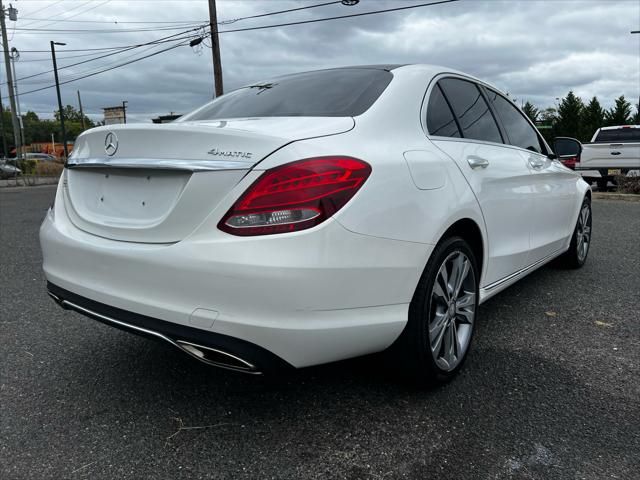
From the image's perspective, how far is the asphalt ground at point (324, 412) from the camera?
202 centimetres

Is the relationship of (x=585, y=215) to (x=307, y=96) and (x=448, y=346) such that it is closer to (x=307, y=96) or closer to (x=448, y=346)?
(x=448, y=346)

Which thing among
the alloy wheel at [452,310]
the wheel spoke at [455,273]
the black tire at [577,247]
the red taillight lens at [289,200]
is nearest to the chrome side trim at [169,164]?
the red taillight lens at [289,200]

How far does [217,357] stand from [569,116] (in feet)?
184

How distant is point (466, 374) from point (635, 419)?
76cm

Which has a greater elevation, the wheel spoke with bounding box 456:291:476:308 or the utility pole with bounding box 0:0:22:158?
the utility pole with bounding box 0:0:22:158

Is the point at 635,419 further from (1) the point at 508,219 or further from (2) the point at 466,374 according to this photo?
(1) the point at 508,219

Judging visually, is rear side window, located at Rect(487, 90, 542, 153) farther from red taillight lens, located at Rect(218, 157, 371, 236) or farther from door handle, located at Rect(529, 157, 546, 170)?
red taillight lens, located at Rect(218, 157, 371, 236)

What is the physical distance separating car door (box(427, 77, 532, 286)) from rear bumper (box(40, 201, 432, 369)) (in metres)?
0.79

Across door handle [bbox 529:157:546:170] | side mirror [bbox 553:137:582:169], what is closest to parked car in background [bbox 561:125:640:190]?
side mirror [bbox 553:137:582:169]

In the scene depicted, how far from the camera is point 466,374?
2777 mm

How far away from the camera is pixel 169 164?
Answer: 2068 millimetres

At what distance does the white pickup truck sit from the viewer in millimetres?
12719

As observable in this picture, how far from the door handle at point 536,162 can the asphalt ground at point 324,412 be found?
1.05 meters

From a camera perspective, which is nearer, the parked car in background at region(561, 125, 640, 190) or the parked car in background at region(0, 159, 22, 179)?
the parked car in background at region(561, 125, 640, 190)
